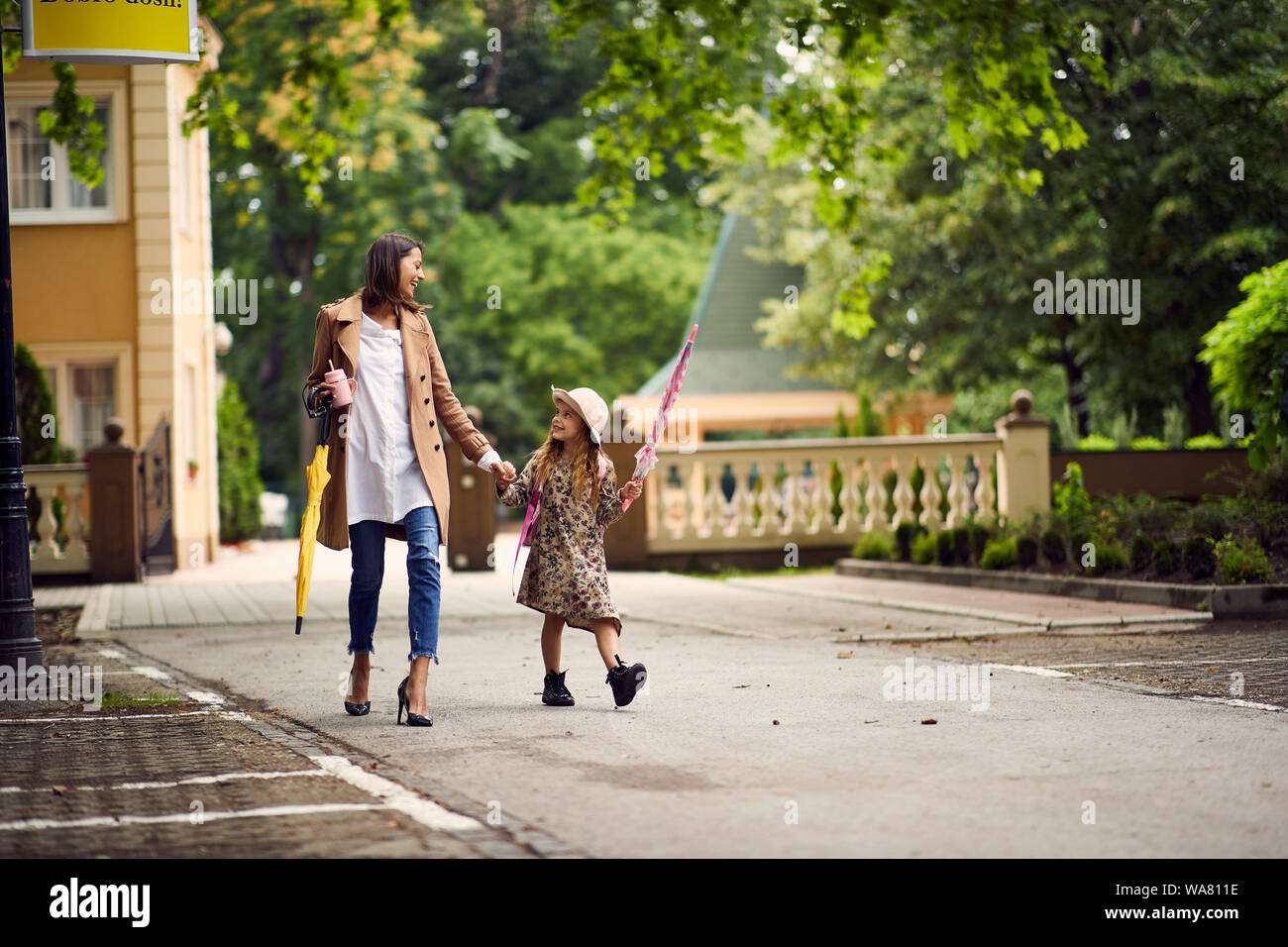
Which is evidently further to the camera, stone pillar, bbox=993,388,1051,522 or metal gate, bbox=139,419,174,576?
metal gate, bbox=139,419,174,576

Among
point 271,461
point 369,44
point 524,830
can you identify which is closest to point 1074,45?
point 524,830

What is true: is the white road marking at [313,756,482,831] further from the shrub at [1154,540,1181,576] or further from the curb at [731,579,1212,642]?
the shrub at [1154,540,1181,576]

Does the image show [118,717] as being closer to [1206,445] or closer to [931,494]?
[931,494]

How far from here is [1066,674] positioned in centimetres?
891

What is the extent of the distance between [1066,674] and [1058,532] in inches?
223

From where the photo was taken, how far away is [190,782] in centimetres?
622

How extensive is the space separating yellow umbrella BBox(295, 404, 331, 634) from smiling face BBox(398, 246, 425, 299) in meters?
0.62

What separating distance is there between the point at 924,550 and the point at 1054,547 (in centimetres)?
198

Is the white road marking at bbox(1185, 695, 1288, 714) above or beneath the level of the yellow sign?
beneath

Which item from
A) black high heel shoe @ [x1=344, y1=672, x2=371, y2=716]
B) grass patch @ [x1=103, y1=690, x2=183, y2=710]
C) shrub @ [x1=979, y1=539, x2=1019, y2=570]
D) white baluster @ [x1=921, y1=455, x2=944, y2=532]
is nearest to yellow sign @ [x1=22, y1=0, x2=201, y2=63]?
grass patch @ [x1=103, y1=690, x2=183, y2=710]

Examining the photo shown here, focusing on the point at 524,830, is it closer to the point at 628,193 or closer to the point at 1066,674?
the point at 1066,674

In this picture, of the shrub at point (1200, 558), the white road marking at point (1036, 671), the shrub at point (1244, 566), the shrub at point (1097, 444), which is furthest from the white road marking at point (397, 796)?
the shrub at point (1097, 444)

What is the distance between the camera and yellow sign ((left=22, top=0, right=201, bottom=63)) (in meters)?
9.62

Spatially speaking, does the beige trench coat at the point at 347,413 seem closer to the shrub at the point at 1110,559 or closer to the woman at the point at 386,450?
the woman at the point at 386,450
